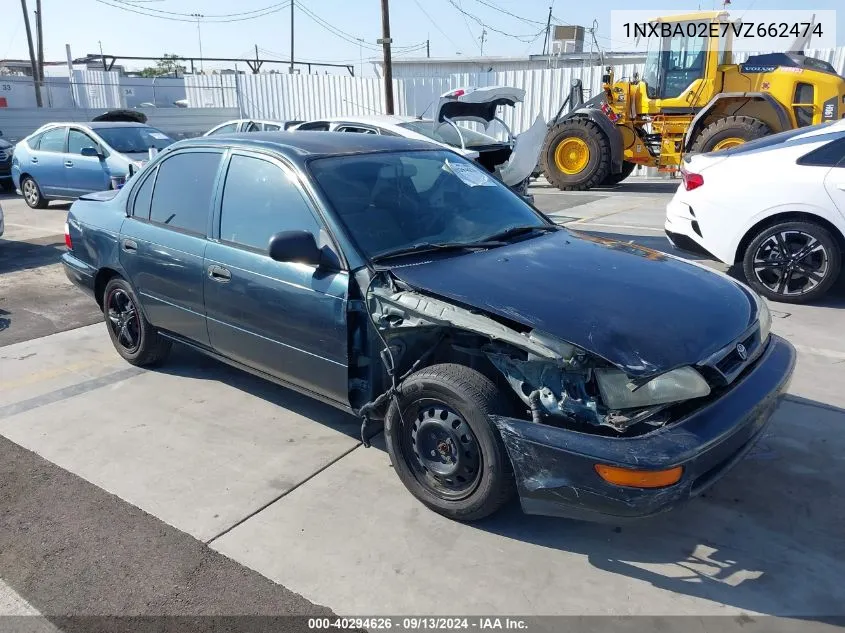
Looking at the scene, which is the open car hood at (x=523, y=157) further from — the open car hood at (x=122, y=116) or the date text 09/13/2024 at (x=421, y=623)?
the open car hood at (x=122, y=116)

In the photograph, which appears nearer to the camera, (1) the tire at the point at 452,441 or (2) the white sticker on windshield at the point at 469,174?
(1) the tire at the point at 452,441

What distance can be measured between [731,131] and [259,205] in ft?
33.7

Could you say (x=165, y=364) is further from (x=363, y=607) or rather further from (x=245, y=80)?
(x=245, y=80)

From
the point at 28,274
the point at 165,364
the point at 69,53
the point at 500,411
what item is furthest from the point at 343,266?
the point at 69,53

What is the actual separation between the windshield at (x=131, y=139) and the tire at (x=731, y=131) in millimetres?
9271

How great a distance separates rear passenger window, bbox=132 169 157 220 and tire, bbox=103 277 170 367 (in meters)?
0.51

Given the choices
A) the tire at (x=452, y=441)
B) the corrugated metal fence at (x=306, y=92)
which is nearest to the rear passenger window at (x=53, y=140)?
the corrugated metal fence at (x=306, y=92)

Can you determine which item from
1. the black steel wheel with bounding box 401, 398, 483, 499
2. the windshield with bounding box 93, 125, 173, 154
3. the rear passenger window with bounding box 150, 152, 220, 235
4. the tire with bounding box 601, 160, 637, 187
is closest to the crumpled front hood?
the black steel wheel with bounding box 401, 398, 483, 499

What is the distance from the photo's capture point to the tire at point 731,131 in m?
11.6

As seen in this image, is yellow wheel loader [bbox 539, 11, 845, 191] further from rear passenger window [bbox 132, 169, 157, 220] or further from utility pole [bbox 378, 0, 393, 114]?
rear passenger window [bbox 132, 169, 157, 220]

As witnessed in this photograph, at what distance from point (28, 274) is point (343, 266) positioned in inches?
246

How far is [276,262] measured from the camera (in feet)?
11.9

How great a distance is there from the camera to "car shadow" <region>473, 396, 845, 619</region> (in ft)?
8.84

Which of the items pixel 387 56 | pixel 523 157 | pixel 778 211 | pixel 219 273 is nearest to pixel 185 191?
pixel 219 273
